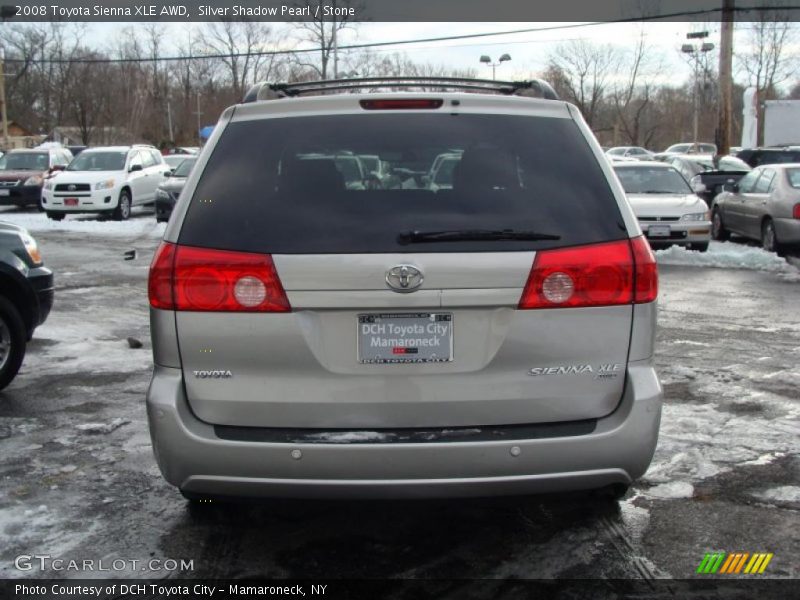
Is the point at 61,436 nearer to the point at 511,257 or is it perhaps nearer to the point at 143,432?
the point at 143,432

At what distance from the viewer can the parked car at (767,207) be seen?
1353 cm

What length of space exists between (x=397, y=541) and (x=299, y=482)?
2.84 ft

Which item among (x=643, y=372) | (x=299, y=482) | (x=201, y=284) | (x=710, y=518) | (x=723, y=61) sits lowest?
(x=710, y=518)

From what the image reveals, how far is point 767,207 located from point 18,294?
38.8 ft

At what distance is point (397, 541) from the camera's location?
3.80 metres

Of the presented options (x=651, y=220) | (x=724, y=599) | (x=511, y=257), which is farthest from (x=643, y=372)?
(x=651, y=220)

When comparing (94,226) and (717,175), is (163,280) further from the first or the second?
(717,175)

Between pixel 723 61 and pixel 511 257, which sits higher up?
pixel 723 61

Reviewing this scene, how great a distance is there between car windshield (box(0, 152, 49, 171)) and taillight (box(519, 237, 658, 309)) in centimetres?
2510

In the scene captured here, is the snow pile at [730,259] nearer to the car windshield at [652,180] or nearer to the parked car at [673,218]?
the parked car at [673,218]

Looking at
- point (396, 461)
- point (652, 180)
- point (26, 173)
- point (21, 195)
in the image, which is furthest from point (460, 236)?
point (26, 173)

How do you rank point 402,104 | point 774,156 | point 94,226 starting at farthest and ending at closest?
point 774,156 < point 94,226 < point 402,104

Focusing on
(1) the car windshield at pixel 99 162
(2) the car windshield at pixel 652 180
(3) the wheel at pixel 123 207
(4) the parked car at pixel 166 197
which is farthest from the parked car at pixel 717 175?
(1) the car windshield at pixel 99 162

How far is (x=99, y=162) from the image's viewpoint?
22781mm
